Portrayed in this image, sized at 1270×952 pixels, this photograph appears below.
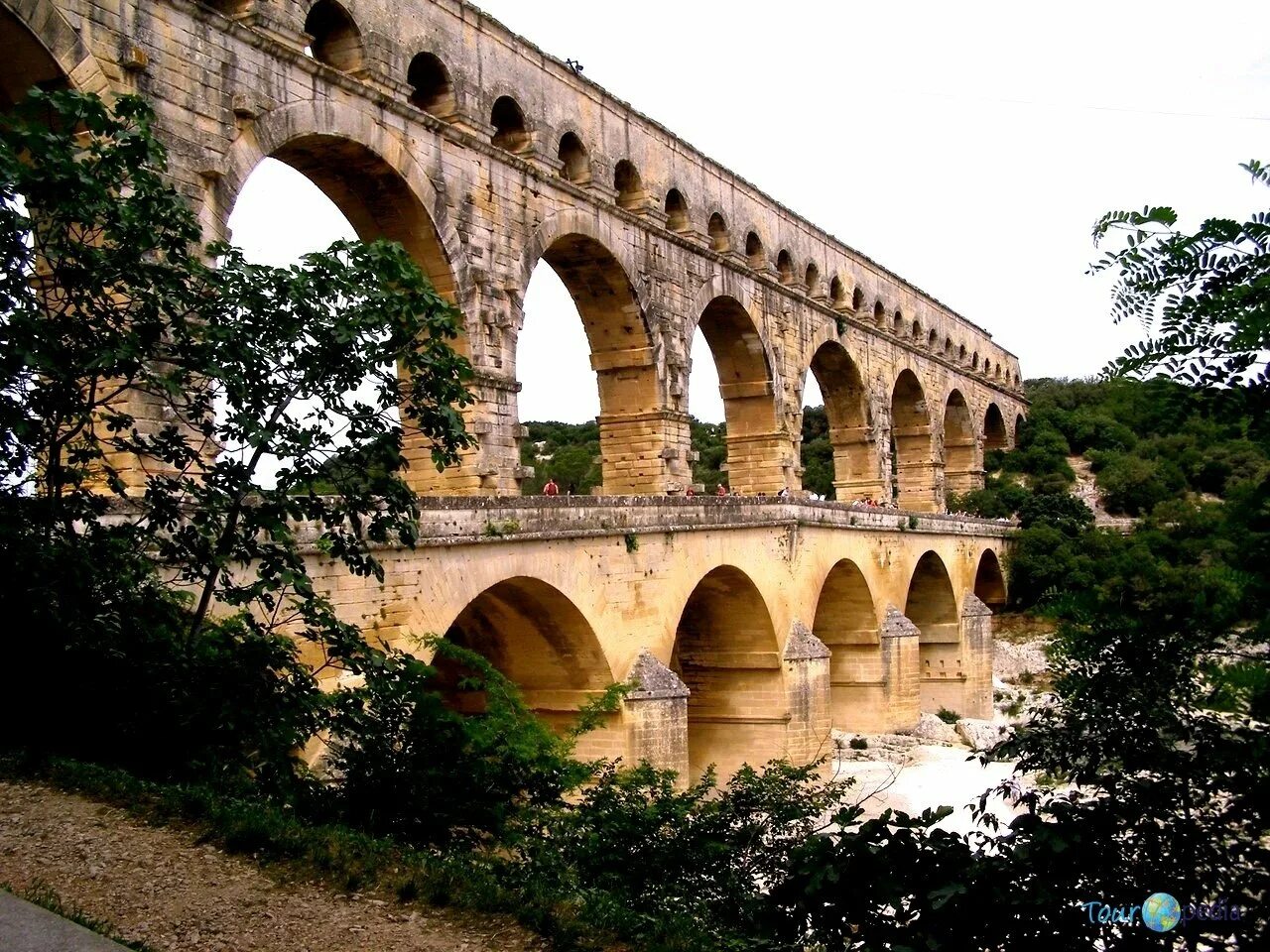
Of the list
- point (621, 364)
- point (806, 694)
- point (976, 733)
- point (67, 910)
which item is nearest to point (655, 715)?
point (806, 694)

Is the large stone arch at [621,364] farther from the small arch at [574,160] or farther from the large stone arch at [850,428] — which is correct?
the large stone arch at [850,428]

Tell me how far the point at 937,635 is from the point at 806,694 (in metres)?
10.9

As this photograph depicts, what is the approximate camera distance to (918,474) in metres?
34.8

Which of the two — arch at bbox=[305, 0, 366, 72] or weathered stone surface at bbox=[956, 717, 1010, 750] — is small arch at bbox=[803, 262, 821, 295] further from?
arch at bbox=[305, 0, 366, 72]

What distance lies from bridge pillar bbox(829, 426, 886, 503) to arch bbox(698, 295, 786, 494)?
18.3 feet

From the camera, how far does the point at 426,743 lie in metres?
7.61

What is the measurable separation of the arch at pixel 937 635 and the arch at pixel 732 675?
34.2 feet

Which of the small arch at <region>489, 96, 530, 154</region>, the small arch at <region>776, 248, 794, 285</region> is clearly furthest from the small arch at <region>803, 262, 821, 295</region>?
the small arch at <region>489, 96, 530, 154</region>

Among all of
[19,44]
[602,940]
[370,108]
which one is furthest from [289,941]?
[370,108]

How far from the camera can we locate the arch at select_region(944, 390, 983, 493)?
40312mm

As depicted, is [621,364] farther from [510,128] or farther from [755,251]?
[755,251]

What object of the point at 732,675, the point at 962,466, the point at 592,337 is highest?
the point at 592,337

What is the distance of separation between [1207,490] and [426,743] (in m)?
34.8

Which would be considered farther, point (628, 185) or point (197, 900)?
point (628, 185)
